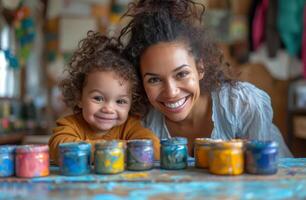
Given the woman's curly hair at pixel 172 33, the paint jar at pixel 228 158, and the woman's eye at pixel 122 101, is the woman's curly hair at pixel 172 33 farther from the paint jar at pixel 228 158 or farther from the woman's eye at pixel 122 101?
the paint jar at pixel 228 158

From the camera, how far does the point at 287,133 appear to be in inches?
133

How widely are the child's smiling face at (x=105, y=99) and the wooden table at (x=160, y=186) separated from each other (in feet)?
1.03

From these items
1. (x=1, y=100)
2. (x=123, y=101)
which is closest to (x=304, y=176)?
(x=123, y=101)

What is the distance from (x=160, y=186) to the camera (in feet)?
2.82

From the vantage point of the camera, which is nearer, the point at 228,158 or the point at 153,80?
the point at 228,158

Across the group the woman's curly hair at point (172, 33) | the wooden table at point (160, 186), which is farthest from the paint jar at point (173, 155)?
the woman's curly hair at point (172, 33)

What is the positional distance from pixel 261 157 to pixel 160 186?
0.81 ft

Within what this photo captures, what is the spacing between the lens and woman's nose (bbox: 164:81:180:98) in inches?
50.5

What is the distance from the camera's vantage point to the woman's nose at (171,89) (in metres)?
1.28

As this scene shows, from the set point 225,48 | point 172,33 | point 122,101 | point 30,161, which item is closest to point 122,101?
point 122,101

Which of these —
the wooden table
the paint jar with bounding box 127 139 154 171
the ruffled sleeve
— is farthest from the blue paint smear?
the ruffled sleeve

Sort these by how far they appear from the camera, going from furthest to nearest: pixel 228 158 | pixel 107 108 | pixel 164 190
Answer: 1. pixel 107 108
2. pixel 228 158
3. pixel 164 190

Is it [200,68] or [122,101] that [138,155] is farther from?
[200,68]

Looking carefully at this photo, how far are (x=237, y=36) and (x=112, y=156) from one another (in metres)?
2.67
